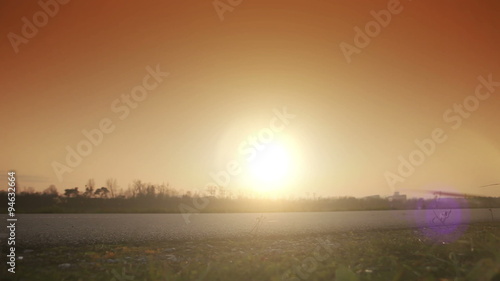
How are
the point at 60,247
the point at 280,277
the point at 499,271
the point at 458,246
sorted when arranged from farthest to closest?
the point at 60,247
the point at 458,246
the point at 280,277
the point at 499,271

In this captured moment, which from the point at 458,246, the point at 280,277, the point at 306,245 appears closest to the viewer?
the point at 280,277

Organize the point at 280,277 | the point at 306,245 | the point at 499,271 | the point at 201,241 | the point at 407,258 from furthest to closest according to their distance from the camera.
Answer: the point at 201,241
the point at 306,245
the point at 407,258
the point at 280,277
the point at 499,271

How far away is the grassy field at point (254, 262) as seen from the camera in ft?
15.0

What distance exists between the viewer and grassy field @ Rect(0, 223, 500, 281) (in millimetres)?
4559

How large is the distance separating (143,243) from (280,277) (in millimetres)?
4557

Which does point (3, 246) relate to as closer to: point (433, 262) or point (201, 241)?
point (201, 241)

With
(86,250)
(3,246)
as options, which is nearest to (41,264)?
(86,250)

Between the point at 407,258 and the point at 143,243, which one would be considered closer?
the point at 407,258

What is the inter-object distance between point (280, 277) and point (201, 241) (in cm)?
437

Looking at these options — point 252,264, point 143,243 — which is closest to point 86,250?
point 143,243

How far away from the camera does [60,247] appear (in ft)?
23.8

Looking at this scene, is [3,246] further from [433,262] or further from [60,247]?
[433,262]

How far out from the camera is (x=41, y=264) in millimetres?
5555

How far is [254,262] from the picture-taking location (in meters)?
5.50
